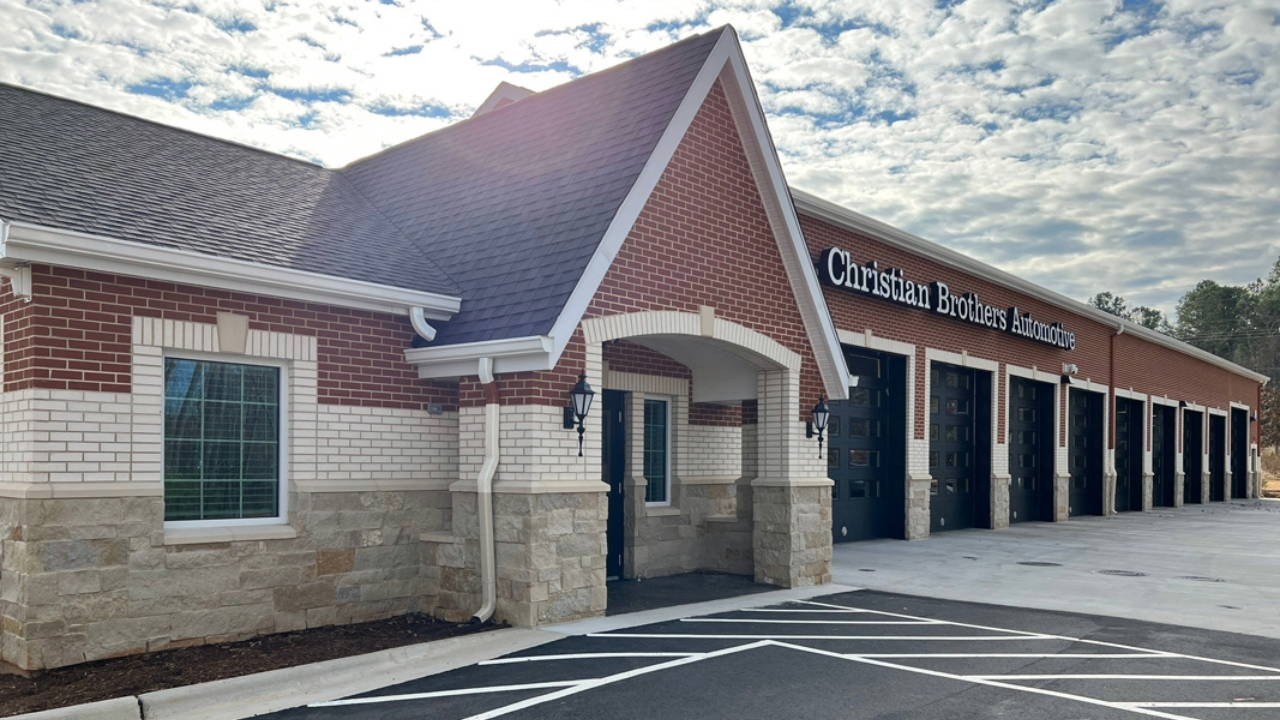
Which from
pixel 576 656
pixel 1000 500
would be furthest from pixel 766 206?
pixel 1000 500

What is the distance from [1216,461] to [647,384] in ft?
124

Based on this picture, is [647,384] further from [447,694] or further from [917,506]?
[917,506]

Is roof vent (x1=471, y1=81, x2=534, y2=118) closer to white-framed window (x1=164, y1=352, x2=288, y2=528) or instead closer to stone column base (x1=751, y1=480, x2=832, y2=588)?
stone column base (x1=751, y1=480, x2=832, y2=588)

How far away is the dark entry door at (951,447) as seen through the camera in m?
21.3

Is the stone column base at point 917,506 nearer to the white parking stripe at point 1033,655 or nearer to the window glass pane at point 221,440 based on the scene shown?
the white parking stripe at point 1033,655

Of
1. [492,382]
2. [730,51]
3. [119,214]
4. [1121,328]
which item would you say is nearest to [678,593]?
[492,382]

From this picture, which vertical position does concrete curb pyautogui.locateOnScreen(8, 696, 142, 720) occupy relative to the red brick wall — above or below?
below

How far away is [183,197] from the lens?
1000 centimetres

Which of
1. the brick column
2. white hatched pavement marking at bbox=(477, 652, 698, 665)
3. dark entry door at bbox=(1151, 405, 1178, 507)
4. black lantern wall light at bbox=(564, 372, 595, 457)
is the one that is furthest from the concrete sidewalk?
dark entry door at bbox=(1151, 405, 1178, 507)

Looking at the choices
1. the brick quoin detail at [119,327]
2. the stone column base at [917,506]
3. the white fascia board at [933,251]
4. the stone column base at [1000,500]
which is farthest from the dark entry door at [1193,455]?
the brick quoin detail at [119,327]

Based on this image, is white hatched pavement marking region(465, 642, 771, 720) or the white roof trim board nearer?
white hatched pavement marking region(465, 642, 771, 720)

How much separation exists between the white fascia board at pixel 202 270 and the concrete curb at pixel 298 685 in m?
3.46

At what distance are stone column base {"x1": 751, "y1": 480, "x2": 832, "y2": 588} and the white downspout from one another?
4223mm

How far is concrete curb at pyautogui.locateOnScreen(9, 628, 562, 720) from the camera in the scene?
6551mm
